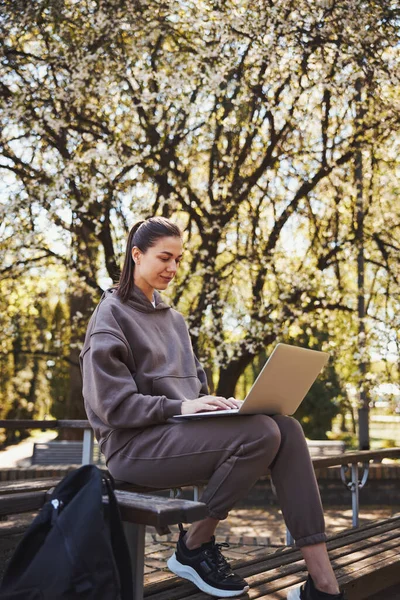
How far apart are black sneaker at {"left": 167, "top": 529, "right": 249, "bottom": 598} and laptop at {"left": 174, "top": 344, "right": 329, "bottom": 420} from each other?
54 cm

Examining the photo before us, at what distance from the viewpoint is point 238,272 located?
8641mm

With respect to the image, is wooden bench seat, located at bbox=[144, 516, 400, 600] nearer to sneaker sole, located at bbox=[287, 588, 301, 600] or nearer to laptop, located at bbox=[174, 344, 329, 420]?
sneaker sole, located at bbox=[287, 588, 301, 600]

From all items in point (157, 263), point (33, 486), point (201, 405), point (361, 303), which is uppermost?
point (361, 303)

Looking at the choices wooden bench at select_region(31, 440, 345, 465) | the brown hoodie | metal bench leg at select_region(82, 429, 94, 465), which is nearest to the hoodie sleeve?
the brown hoodie

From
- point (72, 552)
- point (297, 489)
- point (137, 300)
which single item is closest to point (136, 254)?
point (137, 300)

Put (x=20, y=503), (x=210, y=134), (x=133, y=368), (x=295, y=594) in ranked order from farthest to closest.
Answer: (x=210, y=134), (x=133, y=368), (x=295, y=594), (x=20, y=503)

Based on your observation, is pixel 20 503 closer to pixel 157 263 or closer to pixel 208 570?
pixel 208 570

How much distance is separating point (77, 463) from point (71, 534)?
19.7ft

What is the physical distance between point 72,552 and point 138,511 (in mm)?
234

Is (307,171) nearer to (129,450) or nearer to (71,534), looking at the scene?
(129,450)

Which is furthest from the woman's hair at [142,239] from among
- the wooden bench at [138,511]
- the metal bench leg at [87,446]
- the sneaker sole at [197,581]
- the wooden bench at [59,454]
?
the wooden bench at [59,454]

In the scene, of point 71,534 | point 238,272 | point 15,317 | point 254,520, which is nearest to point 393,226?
point 238,272

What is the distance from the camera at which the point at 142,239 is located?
2.85 metres

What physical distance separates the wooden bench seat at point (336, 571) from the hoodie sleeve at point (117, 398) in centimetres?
63
